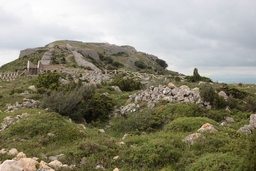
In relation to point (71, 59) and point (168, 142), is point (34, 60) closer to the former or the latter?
point (71, 59)

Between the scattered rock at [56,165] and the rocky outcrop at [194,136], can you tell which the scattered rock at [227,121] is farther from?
the scattered rock at [56,165]

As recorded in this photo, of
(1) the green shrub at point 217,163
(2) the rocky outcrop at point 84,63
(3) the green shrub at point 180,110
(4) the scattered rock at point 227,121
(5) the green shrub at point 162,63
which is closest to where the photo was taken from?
→ (1) the green shrub at point 217,163

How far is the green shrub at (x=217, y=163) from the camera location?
7199 mm

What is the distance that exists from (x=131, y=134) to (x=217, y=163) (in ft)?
18.0

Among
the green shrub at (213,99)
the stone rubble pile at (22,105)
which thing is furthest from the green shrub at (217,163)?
the stone rubble pile at (22,105)

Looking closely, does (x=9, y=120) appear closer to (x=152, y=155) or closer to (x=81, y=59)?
(x=152, y=155)

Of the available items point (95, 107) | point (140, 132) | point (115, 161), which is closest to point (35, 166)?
point (115, 161)

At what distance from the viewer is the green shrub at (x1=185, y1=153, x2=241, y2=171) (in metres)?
7.20

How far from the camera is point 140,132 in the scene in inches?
521

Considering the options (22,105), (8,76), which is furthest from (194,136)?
(8,76)

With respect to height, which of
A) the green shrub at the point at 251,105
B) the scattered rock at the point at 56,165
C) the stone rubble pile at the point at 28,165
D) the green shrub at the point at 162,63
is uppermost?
the green shrub at the point at 162,63

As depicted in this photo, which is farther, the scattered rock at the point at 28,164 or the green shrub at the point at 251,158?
the scattered rock at the point at 28,164

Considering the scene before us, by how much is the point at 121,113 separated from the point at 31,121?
248 inches

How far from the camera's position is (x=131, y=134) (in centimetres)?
→ 1241
